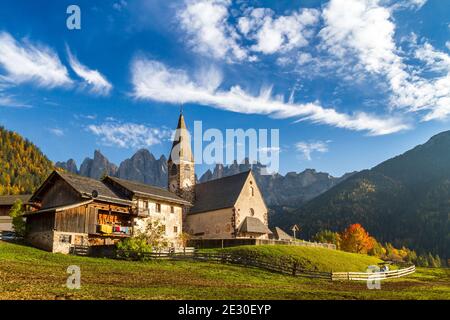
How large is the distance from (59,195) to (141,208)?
998 centimetres

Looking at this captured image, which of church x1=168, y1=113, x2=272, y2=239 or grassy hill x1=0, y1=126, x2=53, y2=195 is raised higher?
grassy hill x1=0, y1=126, x2=53, y2=195

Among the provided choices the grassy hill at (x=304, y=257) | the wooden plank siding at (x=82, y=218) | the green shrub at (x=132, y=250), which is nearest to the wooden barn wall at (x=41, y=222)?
the wooden plank siding at (x=82, y=218)

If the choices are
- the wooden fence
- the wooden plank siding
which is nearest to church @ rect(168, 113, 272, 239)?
the wooden plank siding

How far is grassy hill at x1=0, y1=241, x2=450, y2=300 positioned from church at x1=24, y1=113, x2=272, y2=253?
5093 mm

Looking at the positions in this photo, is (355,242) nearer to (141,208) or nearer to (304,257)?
(304,257)

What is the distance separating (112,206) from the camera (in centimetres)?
5031

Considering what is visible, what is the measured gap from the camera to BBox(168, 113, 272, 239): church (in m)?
63.3

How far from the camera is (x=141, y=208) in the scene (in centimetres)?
5412

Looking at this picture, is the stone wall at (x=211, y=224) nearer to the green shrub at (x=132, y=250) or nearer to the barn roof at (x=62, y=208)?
the barn roof at (x=62, y=208)

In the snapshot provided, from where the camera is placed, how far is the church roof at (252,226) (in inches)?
2444

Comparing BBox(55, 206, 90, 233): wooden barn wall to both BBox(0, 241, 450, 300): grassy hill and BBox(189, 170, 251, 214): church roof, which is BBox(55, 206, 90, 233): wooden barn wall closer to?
BBox(0, 241, 450, 300): grassy hill

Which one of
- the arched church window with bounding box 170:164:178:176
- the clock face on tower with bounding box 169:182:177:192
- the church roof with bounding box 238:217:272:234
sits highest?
the arched church window with bounding box 170:164:178:176

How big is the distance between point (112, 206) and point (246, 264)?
61.7 feet
